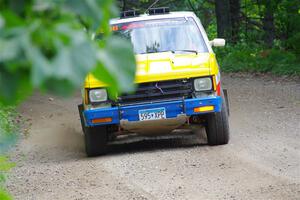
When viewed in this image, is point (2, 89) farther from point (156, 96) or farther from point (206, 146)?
point (206, 146)

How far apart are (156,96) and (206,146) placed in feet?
3.64

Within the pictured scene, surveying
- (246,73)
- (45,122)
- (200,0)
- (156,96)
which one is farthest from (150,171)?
(200,0)

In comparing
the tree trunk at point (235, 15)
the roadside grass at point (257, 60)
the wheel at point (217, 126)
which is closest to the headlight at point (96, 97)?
the wheel at point (217, 126)

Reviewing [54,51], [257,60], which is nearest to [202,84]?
[54,51]

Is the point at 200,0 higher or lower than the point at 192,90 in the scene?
lower

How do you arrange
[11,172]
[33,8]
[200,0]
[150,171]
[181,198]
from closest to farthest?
[33,8], [181,198], [150,171], [11,172], [200,0]

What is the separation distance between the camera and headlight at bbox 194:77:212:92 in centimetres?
962

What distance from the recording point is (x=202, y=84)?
9.65 meters

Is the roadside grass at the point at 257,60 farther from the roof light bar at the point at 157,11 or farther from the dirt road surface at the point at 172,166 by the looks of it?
the roof light bar at the point at 157,11

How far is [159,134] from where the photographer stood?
10.3 meters

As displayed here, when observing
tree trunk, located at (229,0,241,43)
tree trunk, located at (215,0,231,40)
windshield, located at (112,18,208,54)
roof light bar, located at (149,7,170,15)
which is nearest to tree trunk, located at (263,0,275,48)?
tree trunk, located at (215,0,231,40)

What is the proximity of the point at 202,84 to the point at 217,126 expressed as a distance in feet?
2.36

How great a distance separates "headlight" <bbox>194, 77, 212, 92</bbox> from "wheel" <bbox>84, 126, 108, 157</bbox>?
1417 mm

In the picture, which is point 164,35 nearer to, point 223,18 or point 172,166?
point 172,166
